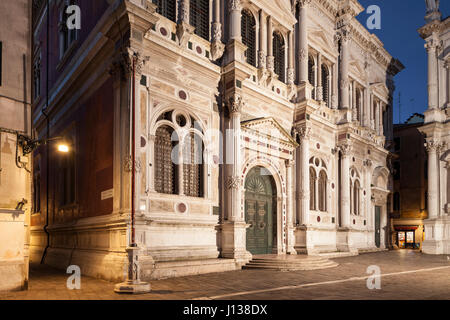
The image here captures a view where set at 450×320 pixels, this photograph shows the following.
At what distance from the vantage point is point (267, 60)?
18.5 m

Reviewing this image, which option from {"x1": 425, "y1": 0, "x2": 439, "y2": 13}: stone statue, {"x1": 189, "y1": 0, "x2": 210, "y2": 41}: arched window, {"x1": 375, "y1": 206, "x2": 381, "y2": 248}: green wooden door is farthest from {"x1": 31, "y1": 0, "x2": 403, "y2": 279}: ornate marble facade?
{"x1": 425, "y1": 0, "x2": 439, "y2": 13}: stone statue

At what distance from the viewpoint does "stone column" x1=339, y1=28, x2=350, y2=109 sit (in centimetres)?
2356

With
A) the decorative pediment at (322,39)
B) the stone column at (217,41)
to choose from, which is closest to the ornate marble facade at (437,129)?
the decorative pediment at (322,39)

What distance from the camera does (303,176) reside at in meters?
19.2

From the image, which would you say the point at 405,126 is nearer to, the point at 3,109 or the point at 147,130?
the point at 147,130

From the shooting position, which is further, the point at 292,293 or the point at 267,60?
the point at 267,60

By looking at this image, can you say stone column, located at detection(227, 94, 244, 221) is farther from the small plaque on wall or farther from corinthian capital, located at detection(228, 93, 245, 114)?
the small plaque on wall

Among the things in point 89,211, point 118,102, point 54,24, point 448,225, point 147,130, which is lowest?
point 448,225

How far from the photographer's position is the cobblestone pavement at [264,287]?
908 centimetres

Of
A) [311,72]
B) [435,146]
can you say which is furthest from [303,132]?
[435,146]

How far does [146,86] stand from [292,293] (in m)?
7.60

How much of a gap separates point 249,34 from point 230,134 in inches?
209

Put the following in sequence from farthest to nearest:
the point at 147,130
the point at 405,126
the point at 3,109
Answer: the point at 405,126, the point at 147,130, the point at 3,109

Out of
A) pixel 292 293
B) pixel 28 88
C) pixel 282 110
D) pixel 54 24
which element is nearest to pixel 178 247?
pixel 292 293
